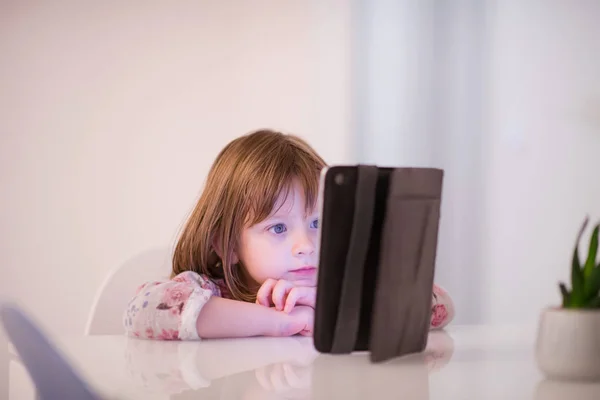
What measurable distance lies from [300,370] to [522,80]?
6.14ft

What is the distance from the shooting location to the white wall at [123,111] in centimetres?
268

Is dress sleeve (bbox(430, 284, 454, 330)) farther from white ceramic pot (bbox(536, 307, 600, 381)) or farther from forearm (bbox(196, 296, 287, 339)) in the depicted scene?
white ceramic pot (bbox(536, 307, 600, 381))

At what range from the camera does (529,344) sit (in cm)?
99

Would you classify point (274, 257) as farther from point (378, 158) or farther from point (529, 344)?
point (378, 158)

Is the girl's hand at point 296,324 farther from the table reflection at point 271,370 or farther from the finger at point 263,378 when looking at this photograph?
the finger at point 263,378

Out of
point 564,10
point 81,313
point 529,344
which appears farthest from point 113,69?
point 529,344

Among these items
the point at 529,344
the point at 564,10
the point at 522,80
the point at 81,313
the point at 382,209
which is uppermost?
the point at 564,10

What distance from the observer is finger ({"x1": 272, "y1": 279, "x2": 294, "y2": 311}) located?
121 cm

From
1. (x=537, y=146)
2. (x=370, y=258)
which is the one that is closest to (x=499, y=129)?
(x=537, y=146)

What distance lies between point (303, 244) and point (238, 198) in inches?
6.4

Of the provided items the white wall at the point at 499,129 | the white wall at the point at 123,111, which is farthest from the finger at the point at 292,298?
the white wall at the point at 123,111

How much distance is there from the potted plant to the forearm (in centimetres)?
51

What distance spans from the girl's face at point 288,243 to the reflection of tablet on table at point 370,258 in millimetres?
530

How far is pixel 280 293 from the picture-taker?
3.99ft
